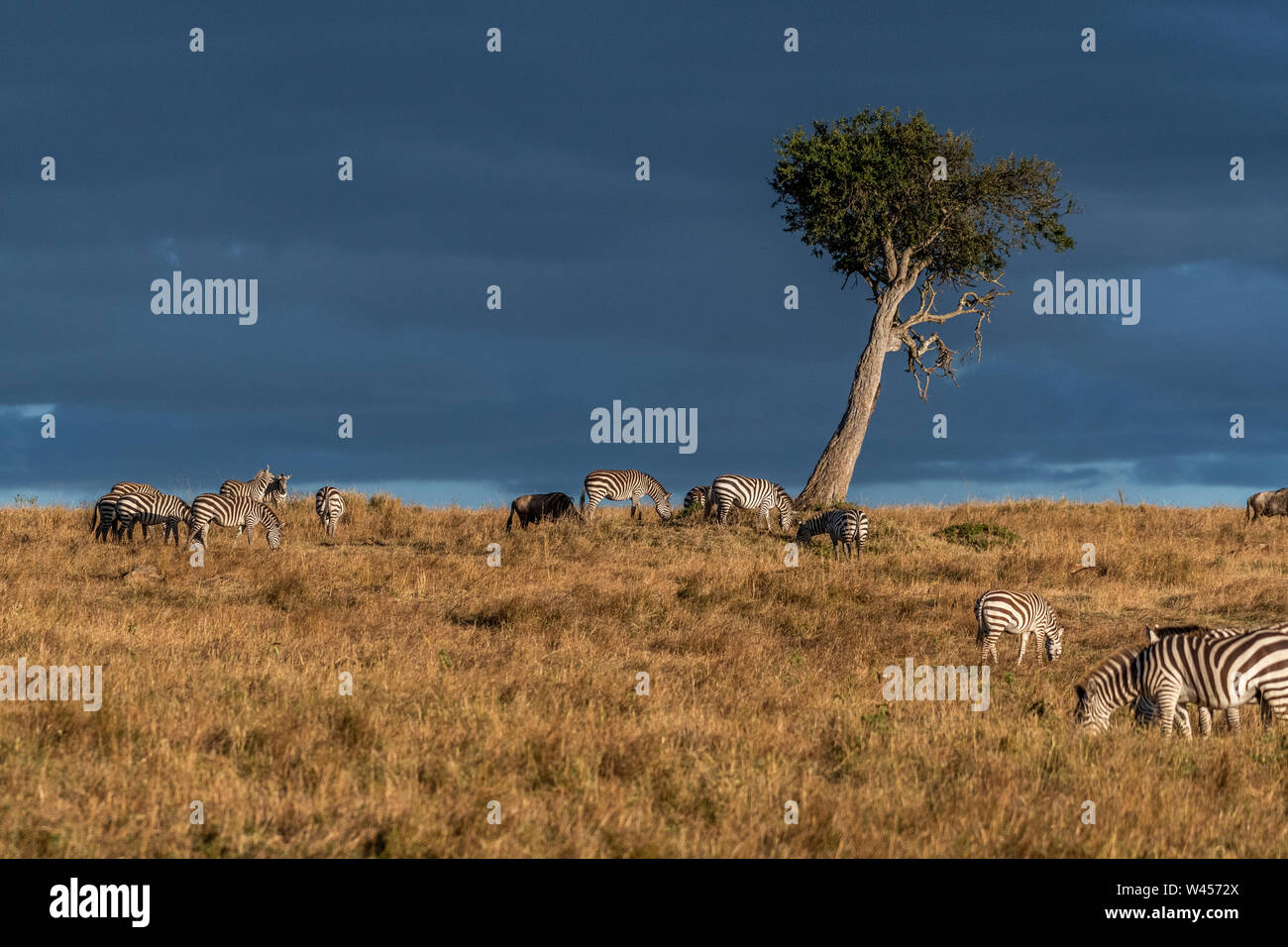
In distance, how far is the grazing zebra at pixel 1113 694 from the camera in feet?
39.5

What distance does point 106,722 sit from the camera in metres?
10.0

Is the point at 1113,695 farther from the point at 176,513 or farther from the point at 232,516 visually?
the point at 176,513

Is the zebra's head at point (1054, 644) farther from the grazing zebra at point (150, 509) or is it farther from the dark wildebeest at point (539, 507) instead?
the grazing zebra at point (150, 509)

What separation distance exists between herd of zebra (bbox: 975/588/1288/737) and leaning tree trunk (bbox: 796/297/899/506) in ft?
81.6

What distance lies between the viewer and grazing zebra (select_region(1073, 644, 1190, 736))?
1205 centimetres

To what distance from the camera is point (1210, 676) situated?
11805 mm

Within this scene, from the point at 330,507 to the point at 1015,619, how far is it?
20.5 metres

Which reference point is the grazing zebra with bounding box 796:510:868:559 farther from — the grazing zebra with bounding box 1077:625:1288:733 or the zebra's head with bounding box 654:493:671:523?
the grazing zebra with bounding box 1077:625:1288:733

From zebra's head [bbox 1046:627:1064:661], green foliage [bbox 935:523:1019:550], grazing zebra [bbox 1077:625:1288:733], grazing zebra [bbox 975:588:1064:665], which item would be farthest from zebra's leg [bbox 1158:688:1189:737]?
green foliage [bbox 935:523:1019:550]

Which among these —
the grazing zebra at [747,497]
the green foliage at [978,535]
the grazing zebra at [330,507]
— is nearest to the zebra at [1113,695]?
the green foliage at [978,535]

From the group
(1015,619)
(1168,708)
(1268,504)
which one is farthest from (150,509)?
(1268,504)
